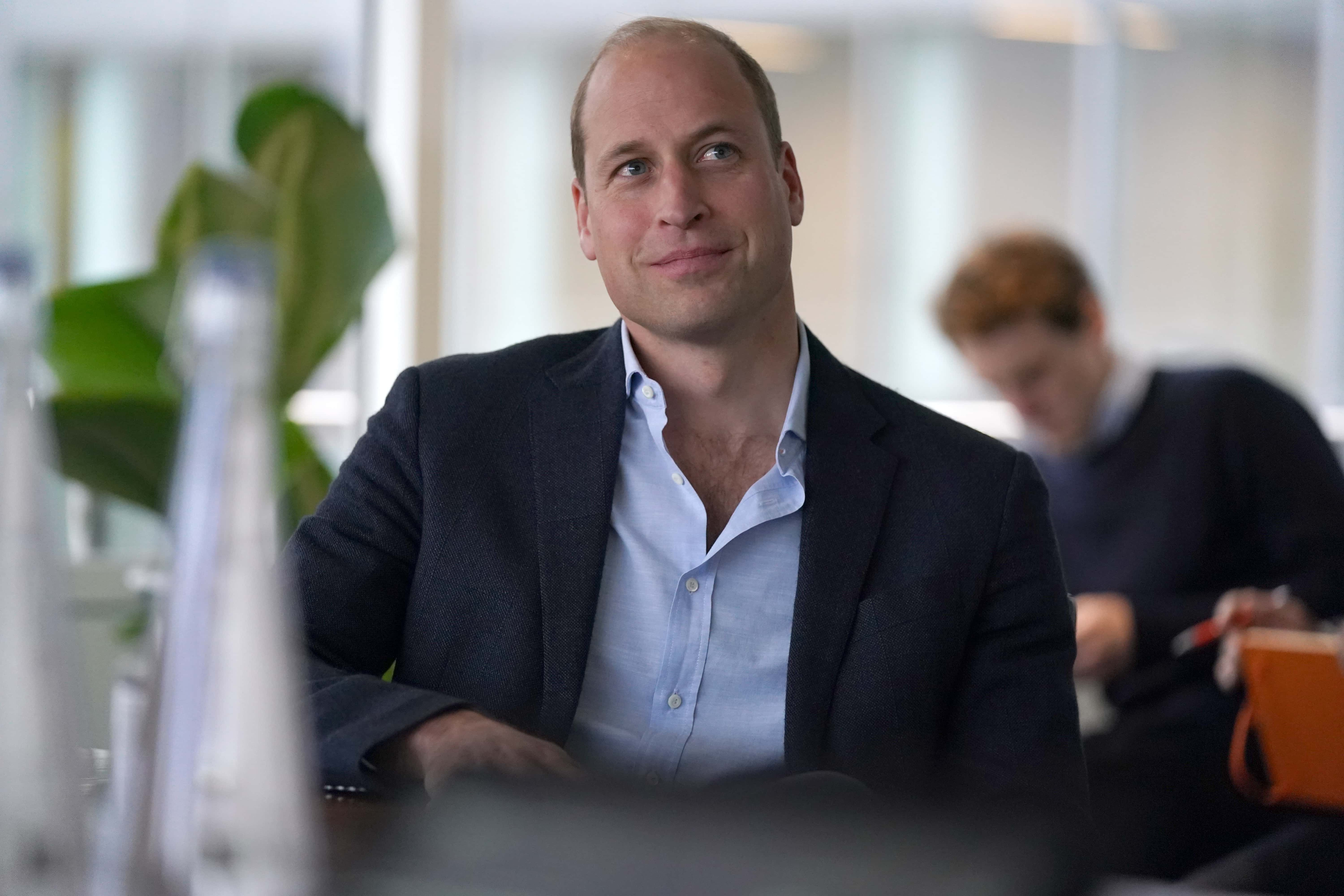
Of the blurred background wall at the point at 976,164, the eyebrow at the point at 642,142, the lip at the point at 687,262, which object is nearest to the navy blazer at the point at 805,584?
the lip at the point at 687,262

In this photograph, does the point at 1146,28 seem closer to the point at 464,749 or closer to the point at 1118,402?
the point at 1118,402

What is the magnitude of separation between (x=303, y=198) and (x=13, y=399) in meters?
2.47

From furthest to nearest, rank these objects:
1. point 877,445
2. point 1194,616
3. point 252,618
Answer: point 1194,616
point 877,445
point 252,618

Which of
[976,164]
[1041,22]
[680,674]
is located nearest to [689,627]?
[680,674]

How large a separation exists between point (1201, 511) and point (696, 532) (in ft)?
5.44

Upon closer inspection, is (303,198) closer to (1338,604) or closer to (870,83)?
(1338,604)

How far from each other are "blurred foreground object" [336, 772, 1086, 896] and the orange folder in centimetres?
185

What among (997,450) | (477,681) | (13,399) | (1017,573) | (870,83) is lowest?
(477,681)

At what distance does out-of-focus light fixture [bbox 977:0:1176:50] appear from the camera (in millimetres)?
5156

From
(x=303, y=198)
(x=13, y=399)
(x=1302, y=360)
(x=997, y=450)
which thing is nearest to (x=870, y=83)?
(x=1302, y=360)

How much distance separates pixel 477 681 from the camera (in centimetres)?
152

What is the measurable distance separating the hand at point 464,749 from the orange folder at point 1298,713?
4.87 feet

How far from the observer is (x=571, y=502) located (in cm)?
156

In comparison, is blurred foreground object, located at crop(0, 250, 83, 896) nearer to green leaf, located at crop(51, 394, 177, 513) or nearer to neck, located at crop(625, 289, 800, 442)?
neck, located at crop(625, 289, 800, 442)
